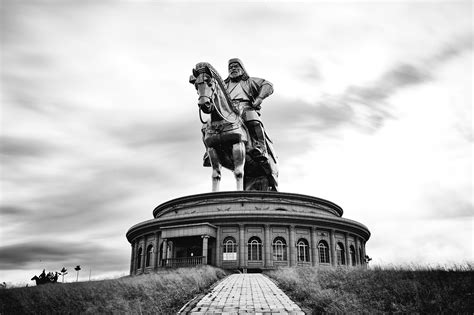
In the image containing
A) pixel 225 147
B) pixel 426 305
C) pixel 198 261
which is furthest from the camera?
pixel 225 147

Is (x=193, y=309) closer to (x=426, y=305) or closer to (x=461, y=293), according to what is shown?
(x=426, y=305)

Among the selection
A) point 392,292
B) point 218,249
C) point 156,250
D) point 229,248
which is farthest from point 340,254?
point 392,292

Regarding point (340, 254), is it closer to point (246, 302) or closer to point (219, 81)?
point (219, 81)

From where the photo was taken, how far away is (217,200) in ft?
97.3

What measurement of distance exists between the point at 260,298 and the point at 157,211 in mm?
23507

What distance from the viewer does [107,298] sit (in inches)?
475

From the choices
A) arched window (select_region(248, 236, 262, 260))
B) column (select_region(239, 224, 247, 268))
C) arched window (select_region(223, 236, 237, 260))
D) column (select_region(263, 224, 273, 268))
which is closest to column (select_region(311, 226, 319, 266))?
column (select_region(263, 224, 273, 268))

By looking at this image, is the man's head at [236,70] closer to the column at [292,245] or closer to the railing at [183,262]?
the column at [292,245]

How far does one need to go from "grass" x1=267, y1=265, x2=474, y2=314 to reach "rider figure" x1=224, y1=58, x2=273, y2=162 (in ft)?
68.6

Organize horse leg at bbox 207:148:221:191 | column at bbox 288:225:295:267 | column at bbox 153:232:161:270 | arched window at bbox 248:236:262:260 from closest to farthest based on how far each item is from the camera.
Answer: arched window at bbox 248:236:262:260 < column at bbox 288:225:295:267 < column at bbox 153:232:161:270 < horse leg at bbox 207:148:221:191

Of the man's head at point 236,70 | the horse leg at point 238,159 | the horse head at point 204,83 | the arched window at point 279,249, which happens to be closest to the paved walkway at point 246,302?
the arched window at point 279,249

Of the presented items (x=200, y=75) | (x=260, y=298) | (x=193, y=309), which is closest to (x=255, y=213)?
(x=200, y=75)

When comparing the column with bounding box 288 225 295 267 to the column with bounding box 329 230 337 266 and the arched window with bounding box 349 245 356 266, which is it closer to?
the column with bounding box 329 230 337 266

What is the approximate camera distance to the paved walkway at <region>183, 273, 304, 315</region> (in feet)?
32.0
